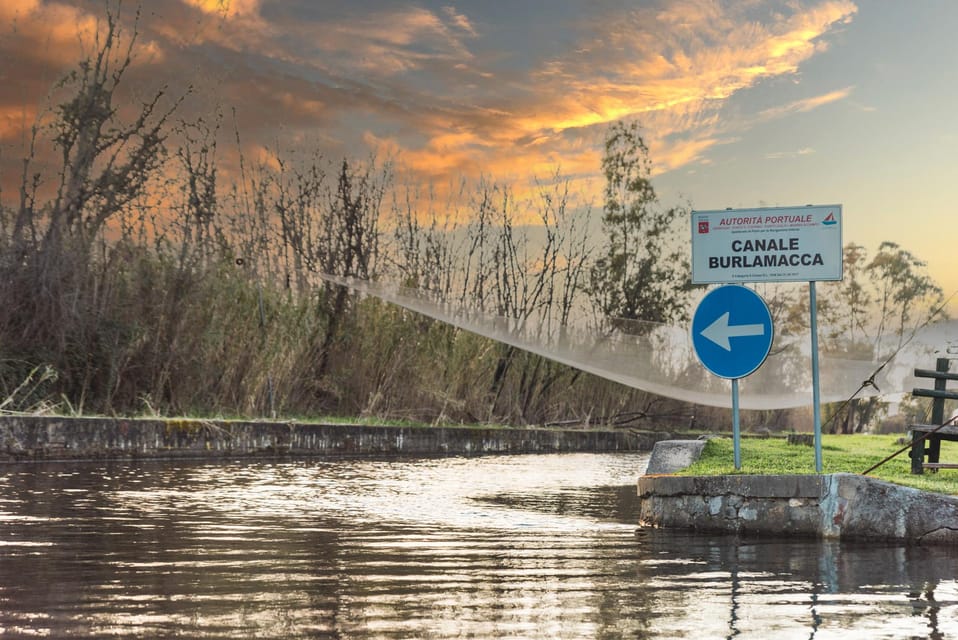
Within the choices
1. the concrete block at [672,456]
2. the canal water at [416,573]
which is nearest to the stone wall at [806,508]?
the canal water at [416,573]

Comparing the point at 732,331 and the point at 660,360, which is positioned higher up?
the point at 660,360

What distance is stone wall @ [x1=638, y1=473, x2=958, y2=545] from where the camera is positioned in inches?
309

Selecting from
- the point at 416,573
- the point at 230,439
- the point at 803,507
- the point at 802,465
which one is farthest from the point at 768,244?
the point at 230,439

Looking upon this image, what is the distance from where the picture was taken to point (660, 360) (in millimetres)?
21234

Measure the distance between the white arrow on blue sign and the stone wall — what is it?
34.9 inches

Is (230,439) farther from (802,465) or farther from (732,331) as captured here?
(732,331)

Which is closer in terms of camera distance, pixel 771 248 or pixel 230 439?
pixel 771 248

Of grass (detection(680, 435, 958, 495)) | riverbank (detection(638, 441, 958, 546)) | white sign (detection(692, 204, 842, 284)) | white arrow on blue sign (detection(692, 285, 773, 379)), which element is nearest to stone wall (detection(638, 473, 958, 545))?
riverbank (detection(638, 441, 958, 546))

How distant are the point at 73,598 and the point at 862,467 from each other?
7.49 m

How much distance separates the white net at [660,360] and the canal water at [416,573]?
29.7 ft

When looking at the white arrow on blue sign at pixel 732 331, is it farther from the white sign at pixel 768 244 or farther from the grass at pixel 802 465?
the grass at pixel 802 465

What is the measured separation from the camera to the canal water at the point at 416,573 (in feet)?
15.1

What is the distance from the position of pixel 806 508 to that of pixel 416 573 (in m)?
3.29

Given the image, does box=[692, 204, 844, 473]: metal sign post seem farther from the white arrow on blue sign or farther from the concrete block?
the concrete block
